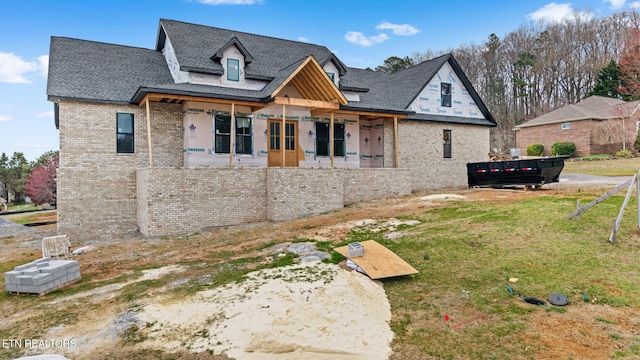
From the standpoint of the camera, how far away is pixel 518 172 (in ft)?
56.2

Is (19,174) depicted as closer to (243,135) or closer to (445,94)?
(243,135)

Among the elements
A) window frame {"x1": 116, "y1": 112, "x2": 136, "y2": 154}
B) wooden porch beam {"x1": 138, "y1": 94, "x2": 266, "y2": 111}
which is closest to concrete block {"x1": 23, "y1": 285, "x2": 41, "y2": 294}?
wooden porch beam {"x1": 138, "y1": 94, "x2": 266, "y2": 111}

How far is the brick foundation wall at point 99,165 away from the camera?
14.2 m

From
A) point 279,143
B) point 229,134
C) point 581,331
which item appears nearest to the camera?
point 581,331

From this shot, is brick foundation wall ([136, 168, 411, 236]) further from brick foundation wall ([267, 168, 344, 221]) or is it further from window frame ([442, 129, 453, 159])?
window frame ([442, 129, 453, 159])

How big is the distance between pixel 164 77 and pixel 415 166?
14.0 meters

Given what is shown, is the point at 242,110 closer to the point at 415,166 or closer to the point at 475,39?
the point at 415,166

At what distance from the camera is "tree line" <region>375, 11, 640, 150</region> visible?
46656 mm

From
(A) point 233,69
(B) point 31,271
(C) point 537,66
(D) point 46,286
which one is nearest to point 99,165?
(A) point 233,69

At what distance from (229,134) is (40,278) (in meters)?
10.1

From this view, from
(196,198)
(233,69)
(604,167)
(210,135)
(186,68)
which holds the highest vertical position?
(233,69)

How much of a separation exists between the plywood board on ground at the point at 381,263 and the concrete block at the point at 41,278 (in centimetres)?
630

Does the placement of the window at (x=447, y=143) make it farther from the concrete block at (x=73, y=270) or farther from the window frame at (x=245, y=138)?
the concrete block at (x=73, y=270)

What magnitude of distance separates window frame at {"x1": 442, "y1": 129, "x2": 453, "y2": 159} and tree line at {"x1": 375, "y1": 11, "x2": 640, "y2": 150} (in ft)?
84.1
